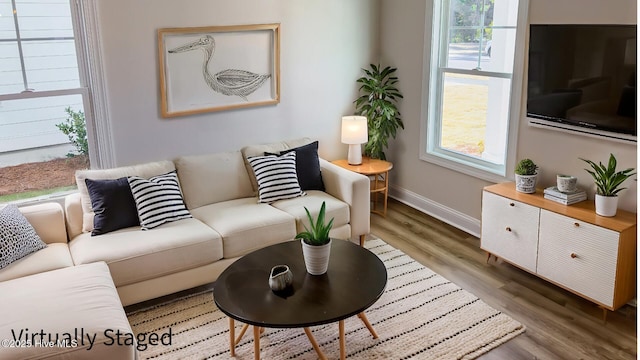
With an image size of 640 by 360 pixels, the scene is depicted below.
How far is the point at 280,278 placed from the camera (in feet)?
8.69

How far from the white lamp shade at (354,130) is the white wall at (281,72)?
241 mm

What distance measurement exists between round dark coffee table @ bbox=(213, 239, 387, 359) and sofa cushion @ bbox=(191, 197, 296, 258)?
0.43 metres

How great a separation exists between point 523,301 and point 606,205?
0.75 m

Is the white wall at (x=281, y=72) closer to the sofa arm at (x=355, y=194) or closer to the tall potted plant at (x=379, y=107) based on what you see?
the tall potted plant at (x=379, y=107)

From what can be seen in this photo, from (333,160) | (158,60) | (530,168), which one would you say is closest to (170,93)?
(158,60)

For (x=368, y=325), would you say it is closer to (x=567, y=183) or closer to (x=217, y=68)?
(x=567, y=183)

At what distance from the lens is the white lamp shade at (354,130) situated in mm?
4695

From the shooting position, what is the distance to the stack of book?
3.39 m

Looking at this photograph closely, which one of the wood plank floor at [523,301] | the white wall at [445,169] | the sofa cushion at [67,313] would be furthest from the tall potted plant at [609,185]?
the sofa cushion at [67,313]

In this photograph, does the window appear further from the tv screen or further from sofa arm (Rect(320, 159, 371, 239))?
sofa arm (Rect(320, 159, 371, 239))

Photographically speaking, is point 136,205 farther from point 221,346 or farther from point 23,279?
point 221,346

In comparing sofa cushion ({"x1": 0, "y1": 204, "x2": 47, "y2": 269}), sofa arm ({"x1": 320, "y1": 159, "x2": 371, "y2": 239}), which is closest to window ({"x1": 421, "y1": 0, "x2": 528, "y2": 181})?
sofa arm ({"x1": 320, "y1": 159, "x2": 371, "y2": 239})

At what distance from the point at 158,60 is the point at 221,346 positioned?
6.93 feet

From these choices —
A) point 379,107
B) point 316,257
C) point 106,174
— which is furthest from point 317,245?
point 379,107
